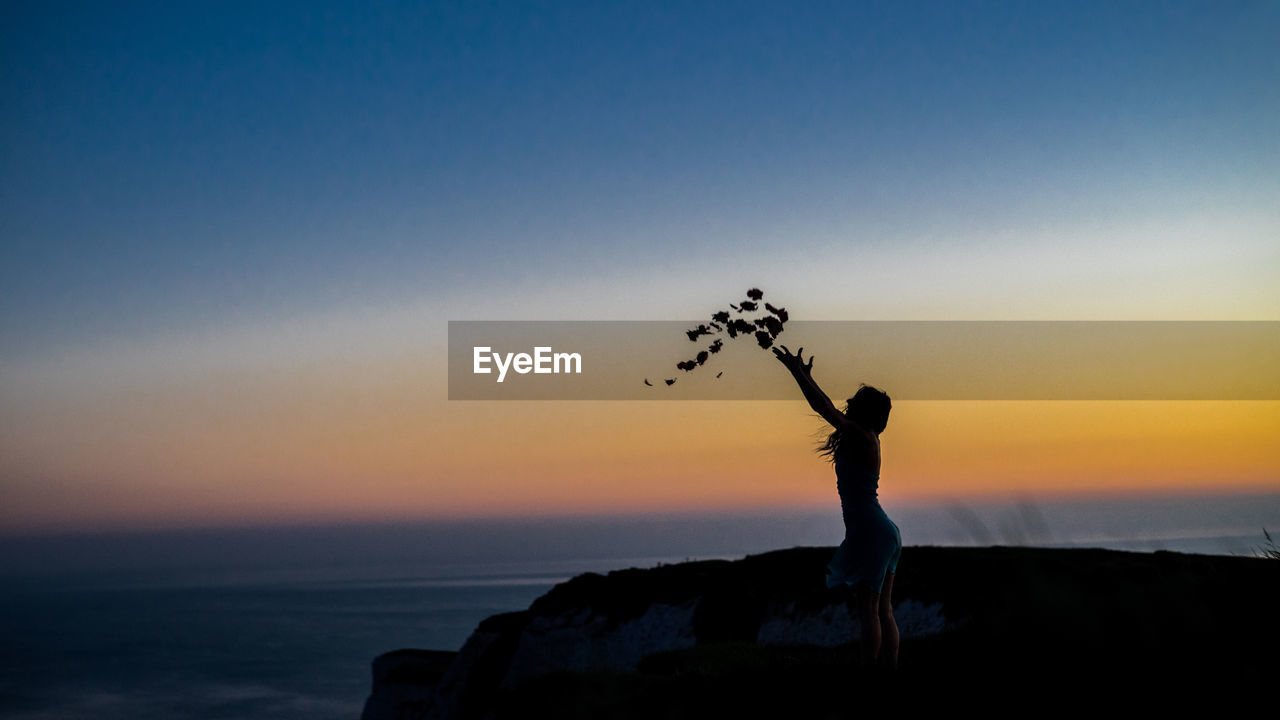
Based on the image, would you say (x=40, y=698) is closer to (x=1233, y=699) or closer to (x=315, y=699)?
(x=315, y=699)

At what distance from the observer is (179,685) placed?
9638 centimetres

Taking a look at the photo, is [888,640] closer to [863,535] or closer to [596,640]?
[863,535]

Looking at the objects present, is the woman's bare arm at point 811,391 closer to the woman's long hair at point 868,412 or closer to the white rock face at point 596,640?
the woman's long hair at point 868,412

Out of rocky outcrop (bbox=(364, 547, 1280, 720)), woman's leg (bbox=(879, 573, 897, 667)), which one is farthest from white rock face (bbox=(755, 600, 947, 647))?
woman's leg (bbox=(879, 573, 897, 667))

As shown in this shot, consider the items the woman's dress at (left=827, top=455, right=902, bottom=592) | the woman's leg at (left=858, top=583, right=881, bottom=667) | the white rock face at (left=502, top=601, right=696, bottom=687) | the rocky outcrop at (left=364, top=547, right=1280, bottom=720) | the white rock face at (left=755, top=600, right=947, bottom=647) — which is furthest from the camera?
the white rock face at (left=755, top=600, right=947, bottom=647)

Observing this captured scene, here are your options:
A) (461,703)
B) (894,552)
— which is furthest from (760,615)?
(894,552)

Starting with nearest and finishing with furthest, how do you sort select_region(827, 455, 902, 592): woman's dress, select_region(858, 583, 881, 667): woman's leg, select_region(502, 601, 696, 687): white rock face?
select_region(858, 583, 881, 667): woman's leg → select_region(827, 455, 902, 592): woman's dress → select_region(502, 601, 696, 687): white rock face

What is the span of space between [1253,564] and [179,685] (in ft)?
360

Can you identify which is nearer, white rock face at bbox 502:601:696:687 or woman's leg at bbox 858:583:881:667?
woman's leg at bbox 858:583:881:667

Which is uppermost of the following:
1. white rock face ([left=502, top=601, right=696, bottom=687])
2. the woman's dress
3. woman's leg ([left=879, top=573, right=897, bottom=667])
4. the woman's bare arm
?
the woman's bare arm

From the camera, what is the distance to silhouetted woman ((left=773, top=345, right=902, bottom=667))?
7.48m

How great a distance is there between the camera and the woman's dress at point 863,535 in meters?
7.61

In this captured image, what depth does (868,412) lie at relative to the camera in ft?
25.7

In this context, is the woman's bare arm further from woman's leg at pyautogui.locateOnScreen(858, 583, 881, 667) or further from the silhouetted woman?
woman's leg at pyautogui.locateOnScreen(858, 583, 881, 667)
